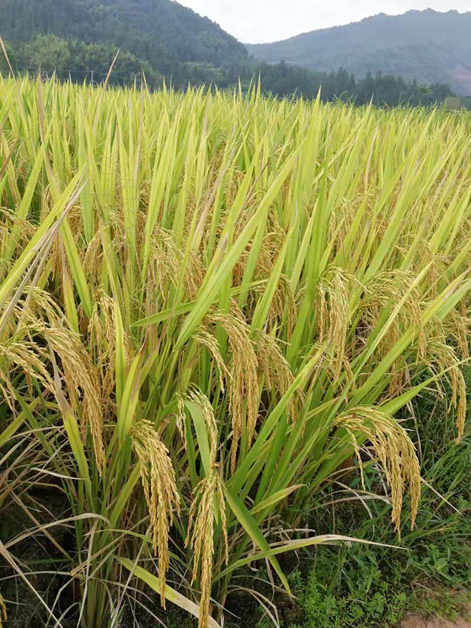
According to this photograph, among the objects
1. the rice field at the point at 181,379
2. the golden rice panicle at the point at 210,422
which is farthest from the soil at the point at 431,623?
the golden rice panicle at the point at 210,422

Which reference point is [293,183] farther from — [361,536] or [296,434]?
[361,536]

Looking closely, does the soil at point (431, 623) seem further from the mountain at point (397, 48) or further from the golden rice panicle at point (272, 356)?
the mountain at point (397, 48)

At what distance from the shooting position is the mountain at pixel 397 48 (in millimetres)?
84062

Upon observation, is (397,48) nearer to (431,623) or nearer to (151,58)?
(151,58)

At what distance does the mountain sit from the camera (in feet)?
276

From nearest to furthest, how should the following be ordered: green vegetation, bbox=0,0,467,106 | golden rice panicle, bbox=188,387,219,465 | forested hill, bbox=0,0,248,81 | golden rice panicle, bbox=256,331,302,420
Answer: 1. golden rice panicle, bbox=188,387,219,465
2. golden rice panicle, bbox=256,331,302,420
3. green vegetation, bbox=0,0,467,106
4. forested hill, bbox=0,0,248,81

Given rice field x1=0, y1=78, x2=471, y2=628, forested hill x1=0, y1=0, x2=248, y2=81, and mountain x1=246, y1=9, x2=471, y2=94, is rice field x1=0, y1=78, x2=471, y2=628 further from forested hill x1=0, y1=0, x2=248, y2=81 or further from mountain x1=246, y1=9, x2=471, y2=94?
mountain x1=246, y1=9, x2=471, y2=94

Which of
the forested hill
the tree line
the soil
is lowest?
the soil

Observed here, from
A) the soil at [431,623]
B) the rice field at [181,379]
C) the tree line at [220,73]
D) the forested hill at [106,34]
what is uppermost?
the forested hill at [106,34]

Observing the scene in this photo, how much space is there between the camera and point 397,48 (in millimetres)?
95312

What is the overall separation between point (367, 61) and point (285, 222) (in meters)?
100

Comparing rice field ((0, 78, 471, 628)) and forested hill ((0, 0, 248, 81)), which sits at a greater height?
forested hill ((0, 0, 248, 81))

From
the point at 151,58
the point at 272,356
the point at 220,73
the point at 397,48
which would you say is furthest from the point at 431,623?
the point at 397,48

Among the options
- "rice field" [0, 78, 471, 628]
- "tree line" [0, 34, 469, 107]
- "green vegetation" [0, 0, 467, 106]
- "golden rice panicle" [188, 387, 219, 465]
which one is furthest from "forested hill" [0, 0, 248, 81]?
"golden rice panicle" [188, 387, 219, 465]
